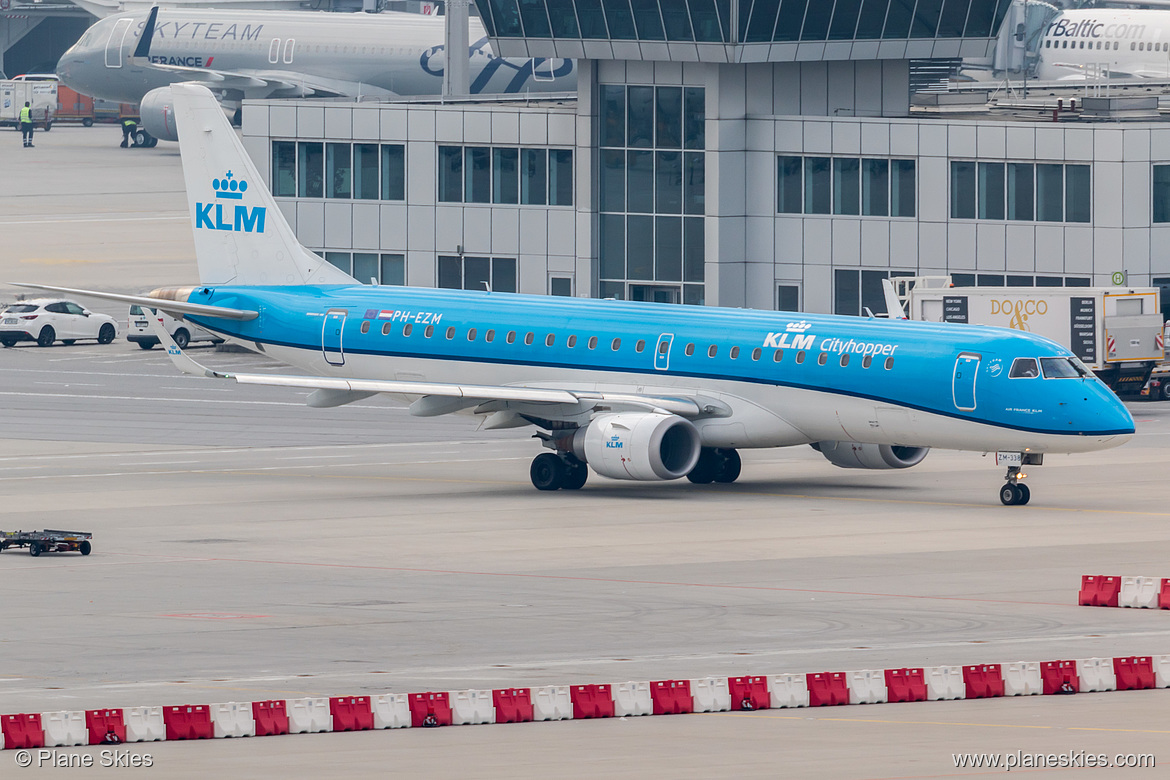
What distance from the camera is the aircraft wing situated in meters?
47.3

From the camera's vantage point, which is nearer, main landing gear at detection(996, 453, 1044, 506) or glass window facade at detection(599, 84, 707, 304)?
A: main landing gear at detection(996, 453, 1044, 506)

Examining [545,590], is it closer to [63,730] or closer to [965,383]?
[63,730]

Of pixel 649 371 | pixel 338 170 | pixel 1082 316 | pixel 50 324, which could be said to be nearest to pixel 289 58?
pixel 50 324

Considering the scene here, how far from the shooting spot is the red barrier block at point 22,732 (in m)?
22.0

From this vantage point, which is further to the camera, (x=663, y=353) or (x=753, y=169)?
(x=753, y=169)

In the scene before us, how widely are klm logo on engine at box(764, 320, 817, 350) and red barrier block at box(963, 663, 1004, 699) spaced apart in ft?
70.3

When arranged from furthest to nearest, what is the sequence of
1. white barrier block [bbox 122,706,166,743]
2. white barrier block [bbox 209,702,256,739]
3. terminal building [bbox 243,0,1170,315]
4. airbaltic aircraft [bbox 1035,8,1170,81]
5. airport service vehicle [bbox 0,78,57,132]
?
airport service vehicle [bbox 0,78,57,132]
airbaltic aircraft [bbox 1035,8,1170,81]
terminal building [bbox 243,0,1170,315]
white barrier block [bbox 209,702,256,739]
white barrier block [bbox 122,706,166,743]

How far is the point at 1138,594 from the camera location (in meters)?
32.2

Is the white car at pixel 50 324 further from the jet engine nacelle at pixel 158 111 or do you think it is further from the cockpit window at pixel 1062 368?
the cockpit window at pixel 1062 368

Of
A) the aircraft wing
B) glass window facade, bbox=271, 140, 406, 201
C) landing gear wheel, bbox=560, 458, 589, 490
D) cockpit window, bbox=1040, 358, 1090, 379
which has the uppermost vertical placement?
glass window facade, bbox=271, 140, 406, 201

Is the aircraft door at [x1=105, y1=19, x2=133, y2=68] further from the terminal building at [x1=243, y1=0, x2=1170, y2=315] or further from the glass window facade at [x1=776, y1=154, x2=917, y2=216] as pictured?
the glass window facade at [x1=776, y1=154, x2=917, y2=216]

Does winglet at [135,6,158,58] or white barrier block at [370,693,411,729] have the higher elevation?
winglet at [135,6,158,58]

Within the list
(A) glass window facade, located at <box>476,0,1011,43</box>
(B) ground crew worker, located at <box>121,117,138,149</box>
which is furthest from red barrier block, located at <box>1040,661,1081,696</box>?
(B) ground crew worker, located at <box>121,117,138,149</box>

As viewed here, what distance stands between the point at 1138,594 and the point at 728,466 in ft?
60.4
